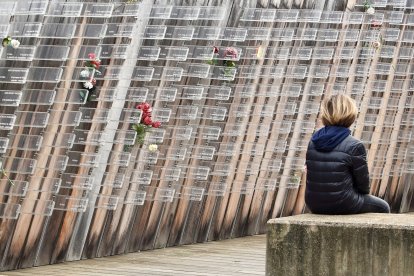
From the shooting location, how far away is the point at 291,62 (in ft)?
41.8

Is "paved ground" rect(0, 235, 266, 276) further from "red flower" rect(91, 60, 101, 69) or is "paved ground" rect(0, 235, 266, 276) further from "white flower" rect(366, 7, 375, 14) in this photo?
"white flower" rect(366, 7, 375, 14)

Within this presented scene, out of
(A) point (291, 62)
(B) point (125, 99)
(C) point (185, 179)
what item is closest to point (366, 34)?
(A) point (291, 62)

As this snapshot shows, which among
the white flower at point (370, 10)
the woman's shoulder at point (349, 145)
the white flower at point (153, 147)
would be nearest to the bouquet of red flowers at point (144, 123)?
the white flower at point (153, 147)

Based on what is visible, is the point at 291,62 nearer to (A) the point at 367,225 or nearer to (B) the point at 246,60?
(B) the point at 246,60

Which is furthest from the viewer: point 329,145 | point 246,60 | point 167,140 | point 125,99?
point 246,60

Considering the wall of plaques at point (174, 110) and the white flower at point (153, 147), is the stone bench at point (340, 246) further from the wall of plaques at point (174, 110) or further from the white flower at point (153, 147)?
the white flower at point (153, 147)

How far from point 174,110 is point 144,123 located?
0.76m

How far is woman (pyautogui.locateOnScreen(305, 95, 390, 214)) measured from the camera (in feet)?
26.1

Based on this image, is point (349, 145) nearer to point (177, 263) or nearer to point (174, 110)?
point (177, 263)

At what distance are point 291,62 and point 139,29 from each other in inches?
99.1

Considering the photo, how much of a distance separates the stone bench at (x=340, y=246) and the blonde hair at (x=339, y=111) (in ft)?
2.09

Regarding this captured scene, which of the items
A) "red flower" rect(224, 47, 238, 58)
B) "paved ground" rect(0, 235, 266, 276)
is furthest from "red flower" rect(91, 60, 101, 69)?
"red flower" rect(224, 47, 238, 58)

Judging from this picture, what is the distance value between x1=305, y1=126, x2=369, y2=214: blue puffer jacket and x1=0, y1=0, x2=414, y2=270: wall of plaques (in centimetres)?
223

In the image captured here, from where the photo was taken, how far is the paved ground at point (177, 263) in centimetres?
980
